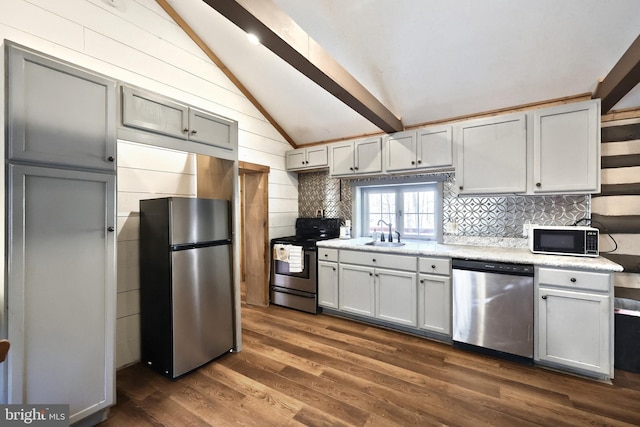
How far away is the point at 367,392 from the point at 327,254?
5.43ft

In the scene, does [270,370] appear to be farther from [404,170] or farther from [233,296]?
[404,170]

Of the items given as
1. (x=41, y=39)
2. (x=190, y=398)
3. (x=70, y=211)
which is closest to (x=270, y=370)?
(x=190, y=398)

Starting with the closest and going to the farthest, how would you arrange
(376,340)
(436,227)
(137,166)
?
(137,166), (376,340), (436,227)

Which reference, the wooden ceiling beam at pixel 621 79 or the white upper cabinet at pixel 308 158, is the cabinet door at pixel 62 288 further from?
the wooden ceiling beam at pixel 621 79

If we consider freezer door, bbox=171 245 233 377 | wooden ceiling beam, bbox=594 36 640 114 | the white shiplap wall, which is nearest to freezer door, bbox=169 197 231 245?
freezer door, bbox=171 245 233 377

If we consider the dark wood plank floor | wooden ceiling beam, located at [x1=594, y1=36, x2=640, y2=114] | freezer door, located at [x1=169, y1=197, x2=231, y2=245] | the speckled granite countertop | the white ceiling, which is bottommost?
the dark wood plank floor

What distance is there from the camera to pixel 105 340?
173 centimetres

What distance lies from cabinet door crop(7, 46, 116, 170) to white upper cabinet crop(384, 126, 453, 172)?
2.67m

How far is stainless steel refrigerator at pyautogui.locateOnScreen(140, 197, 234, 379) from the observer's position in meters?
2.12

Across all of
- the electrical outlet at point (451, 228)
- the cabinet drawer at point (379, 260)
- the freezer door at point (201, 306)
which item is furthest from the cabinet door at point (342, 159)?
the freezer door at point (201, 306)

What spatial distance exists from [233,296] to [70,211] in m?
1.42

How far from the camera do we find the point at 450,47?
2.36 metres

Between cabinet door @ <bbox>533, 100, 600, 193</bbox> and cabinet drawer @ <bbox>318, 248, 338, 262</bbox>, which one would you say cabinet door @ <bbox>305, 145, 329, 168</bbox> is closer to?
cabinet drawer @ <bbox>318, 248, 338, 262</bbox>

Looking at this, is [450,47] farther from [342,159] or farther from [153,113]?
[153,113]
